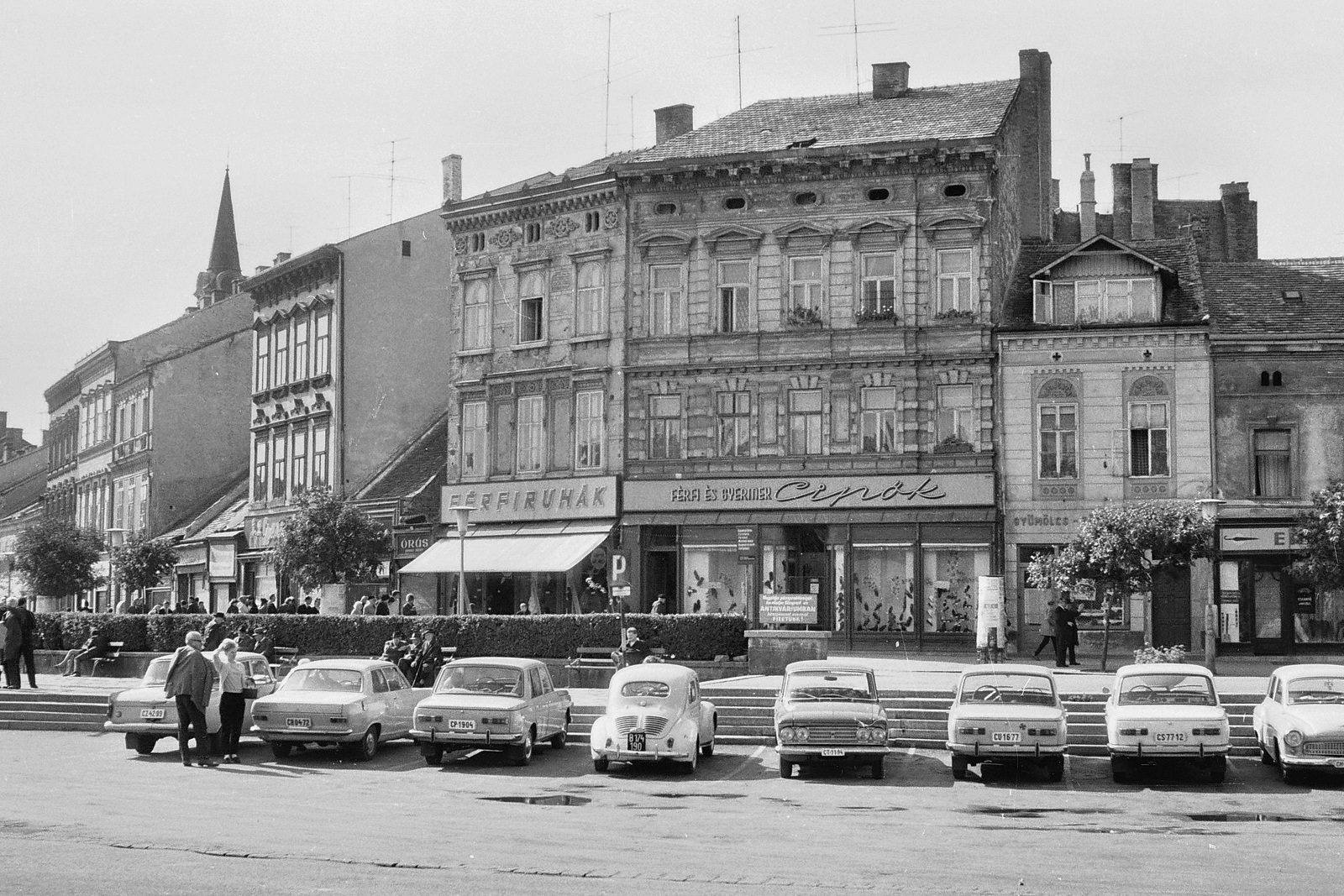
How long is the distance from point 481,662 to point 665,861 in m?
10.1

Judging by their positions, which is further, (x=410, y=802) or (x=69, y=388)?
(x=69, y=388)

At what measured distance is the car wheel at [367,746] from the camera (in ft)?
81.6

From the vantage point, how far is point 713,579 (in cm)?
4312

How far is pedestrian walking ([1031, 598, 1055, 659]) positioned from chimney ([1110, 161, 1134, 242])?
961 inches

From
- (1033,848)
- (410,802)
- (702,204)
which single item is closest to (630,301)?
(702,204)

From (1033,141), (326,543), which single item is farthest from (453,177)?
(1033,141)

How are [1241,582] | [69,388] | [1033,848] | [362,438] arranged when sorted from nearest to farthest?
1. [1033,848]
2. [1241,582]
3. [362,438]
4. [69,388]

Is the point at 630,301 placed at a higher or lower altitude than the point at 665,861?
higher

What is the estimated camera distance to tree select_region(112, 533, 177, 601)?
2233 inches

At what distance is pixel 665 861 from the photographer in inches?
602

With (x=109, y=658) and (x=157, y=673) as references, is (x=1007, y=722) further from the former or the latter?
(x=109, y=658)

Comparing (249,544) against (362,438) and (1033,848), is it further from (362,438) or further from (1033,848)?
(1033,848)

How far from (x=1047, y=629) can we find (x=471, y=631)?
1343 cm

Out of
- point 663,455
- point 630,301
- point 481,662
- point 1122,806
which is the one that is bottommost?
point 1122,806
